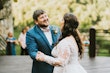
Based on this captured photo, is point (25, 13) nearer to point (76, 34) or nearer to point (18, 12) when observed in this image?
point (18, 12)

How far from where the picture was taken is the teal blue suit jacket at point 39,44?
530 cm

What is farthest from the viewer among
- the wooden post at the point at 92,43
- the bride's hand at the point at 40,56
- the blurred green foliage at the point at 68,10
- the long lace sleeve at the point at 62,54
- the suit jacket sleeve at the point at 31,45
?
the blurred green foliage at the point at 68,10

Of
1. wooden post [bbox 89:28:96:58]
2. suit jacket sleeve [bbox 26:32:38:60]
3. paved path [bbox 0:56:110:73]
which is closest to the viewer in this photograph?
suit jacket sleeve [bbox 26:32:38:60]

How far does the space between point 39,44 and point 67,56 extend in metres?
0.76

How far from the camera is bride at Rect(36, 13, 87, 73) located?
469 centimetres

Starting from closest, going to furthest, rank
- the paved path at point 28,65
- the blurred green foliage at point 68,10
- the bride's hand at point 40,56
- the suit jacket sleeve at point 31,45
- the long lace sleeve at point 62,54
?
1. the long lace sleeve at point 62,54
2. the bride's hand at point 40,56
3. the suit jacket sleeve at point 31,45
4. the paved path at point 28,65
5. the blurred green foliage at point 68,10

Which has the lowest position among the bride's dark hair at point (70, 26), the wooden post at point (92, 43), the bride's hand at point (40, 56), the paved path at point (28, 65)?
the paved path at point (28, 65)

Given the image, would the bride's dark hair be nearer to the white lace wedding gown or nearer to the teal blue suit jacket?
the white lace wedding gown

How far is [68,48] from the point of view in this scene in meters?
4.69

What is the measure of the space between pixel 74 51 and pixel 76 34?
7.6 inches

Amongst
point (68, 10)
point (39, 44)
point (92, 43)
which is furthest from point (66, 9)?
point (39, 44)

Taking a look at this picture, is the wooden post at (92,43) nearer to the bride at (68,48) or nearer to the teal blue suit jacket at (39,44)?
the teal blue suit jacket at (39,44)

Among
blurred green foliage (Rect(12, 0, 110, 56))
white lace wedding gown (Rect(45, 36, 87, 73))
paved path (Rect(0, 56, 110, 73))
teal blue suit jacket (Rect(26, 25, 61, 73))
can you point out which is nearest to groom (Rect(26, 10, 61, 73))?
teal blue suit jacket (Rect(26, 25, 61, 73))

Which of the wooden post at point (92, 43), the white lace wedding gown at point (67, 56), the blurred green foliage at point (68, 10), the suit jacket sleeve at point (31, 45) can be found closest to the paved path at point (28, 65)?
the wooden post at point (92, 43)
